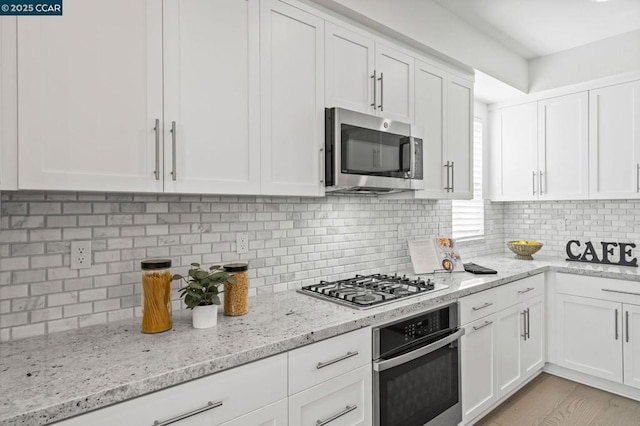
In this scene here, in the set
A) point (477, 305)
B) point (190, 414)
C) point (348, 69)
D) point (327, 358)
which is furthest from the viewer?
point (477, 305)

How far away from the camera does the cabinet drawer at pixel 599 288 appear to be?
9.07 ft

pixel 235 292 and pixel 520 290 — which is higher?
pixel 235 292

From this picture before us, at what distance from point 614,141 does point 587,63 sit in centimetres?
74

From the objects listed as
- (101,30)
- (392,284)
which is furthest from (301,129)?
(392,284)

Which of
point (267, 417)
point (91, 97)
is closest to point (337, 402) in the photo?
point (267, 417)

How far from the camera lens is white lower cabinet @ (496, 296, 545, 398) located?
264 cm

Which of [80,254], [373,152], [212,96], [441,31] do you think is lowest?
[80,254]

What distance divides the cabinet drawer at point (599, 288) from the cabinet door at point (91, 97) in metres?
3.14

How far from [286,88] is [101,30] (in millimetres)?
803

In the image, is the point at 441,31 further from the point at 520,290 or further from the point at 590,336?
the point at 590,336

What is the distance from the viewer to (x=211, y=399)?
1.24 meters

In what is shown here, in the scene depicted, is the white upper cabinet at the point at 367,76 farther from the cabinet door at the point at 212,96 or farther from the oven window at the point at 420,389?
the oven window at the point at 420,389

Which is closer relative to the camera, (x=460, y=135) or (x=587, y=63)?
(x=460, y=135)

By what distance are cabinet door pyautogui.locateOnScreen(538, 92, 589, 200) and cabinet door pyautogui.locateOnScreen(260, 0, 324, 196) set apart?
8.38 ft
